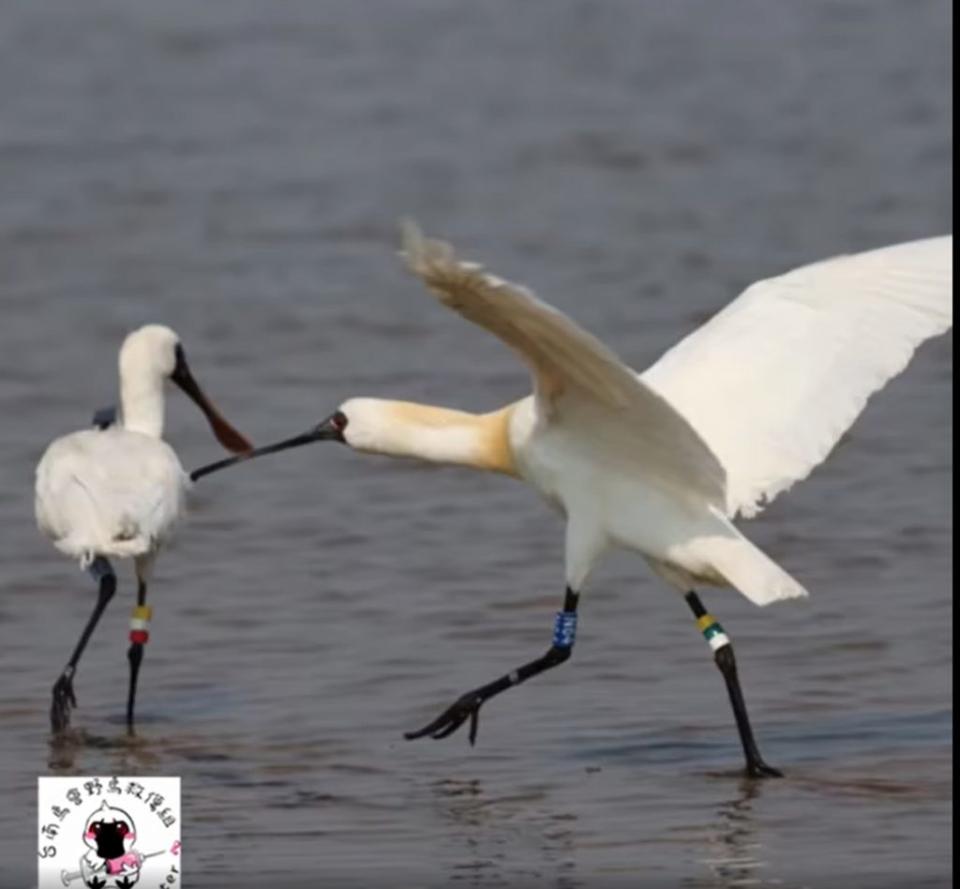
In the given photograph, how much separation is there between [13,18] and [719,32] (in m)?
5.71

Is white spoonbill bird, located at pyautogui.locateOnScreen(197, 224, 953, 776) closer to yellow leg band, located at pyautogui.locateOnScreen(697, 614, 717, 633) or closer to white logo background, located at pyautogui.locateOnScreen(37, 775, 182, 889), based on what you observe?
yellow leg band, located at pyautogui.locateOnScreen(697, 614, 717, 633)

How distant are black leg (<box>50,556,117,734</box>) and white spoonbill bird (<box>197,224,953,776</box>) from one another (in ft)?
3.45

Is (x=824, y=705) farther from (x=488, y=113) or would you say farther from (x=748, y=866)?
(x=488, y=113)

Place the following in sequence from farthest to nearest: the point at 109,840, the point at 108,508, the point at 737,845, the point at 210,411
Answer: the point at 210,411 → the point at 108,508 → the point at 737,845 → the point at 109,840

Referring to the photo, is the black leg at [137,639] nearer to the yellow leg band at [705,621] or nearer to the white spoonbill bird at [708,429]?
the white spoonbill bird at [708,429]

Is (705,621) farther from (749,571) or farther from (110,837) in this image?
(110,837)

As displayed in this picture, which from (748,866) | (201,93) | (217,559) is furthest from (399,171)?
(748,866)

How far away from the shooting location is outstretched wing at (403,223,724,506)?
330 inches

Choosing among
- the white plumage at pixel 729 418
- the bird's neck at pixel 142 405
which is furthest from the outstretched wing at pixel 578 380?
the bird's neck at pixel 142 405

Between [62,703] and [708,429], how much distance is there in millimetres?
2195

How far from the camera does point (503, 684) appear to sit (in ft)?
33.3

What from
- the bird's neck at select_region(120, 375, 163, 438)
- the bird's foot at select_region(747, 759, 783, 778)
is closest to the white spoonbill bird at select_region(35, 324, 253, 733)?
the bird's neck at select_region(120, 375, 163, 438)

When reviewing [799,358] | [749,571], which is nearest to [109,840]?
[749,571]

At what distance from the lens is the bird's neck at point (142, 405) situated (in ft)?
38.8
